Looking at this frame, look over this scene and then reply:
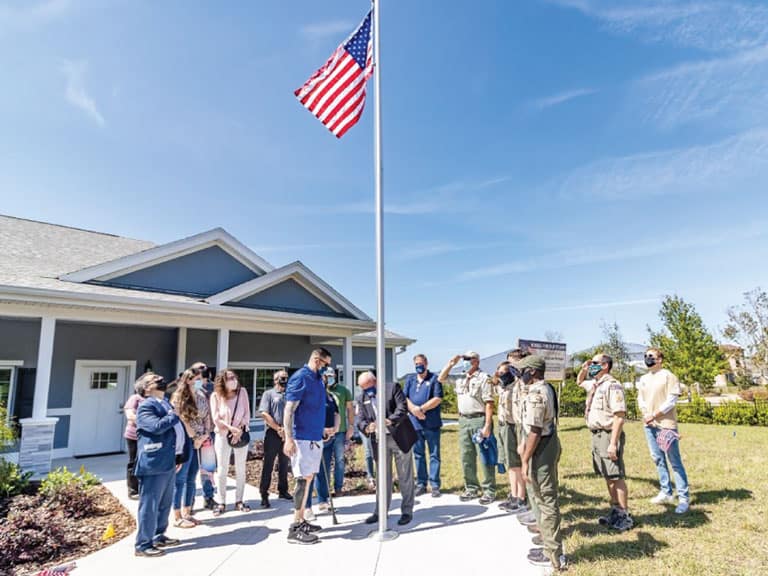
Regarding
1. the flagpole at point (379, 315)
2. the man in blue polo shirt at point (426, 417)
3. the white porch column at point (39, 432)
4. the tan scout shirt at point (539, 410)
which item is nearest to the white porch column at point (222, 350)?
the white porch column at point (39, 432)

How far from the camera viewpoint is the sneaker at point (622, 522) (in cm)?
452

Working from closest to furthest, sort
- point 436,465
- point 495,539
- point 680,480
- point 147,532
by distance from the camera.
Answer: point 147,532
point 495,539
point 680,480
point 436,465

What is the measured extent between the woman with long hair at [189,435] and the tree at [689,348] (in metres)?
29.5

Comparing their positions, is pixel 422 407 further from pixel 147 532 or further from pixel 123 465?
pixel 123 465

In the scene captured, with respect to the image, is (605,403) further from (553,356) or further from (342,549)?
(553,356)

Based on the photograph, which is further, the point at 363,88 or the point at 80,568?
the point at 363,88

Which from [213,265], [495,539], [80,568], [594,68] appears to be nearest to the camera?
[80,568]

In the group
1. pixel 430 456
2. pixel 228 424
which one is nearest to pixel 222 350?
pixel 228 424

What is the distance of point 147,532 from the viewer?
4.09 metres

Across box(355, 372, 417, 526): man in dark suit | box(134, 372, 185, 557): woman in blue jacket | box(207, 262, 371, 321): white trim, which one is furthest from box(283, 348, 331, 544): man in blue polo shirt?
box(207, 262, 371, 321): white trim

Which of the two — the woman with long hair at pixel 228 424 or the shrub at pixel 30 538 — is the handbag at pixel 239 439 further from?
the shrub at pixel 30 538

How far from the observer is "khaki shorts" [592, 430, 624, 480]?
14.6 feet

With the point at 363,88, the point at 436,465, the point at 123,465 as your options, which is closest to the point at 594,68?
the point at 363,88

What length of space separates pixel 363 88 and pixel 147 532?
5.55 meters
